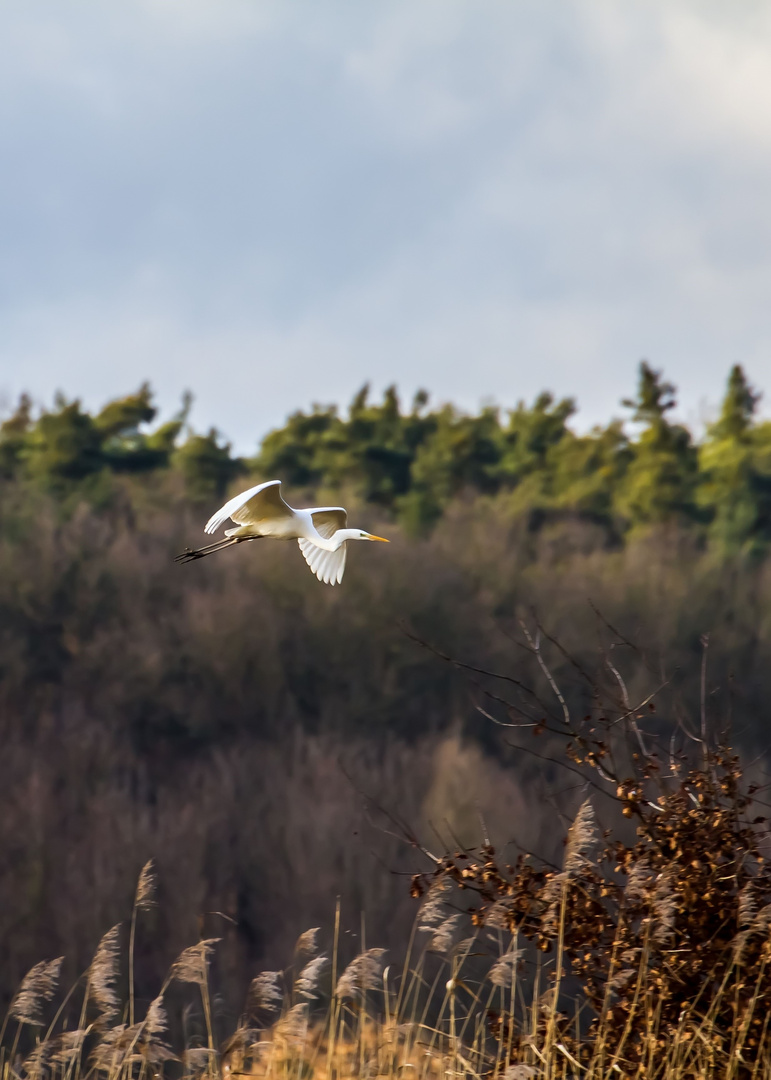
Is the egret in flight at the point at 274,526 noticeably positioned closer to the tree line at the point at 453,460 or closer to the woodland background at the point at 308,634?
the woodland background at the point at 308,634

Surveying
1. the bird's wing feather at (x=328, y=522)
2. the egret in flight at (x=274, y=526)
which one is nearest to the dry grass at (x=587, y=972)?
the egret in flight at (x=274, y=526)

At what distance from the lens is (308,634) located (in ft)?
88.6

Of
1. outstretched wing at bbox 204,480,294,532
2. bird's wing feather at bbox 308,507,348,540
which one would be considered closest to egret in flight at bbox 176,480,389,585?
outstretched wing at bbox 204,480,294,532

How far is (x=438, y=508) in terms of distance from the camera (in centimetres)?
3127

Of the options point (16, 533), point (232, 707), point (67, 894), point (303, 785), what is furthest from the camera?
point (16, 533)

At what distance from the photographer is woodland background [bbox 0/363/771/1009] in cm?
2023

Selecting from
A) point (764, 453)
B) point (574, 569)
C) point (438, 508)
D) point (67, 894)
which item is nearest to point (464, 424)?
point (438, 508)

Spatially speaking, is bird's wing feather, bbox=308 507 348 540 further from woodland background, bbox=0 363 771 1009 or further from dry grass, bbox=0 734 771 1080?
woodland background, bbox=0 363 771 1009

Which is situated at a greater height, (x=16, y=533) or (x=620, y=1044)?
(x=16, y=533)

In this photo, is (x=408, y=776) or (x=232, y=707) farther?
(x=232, y=707)

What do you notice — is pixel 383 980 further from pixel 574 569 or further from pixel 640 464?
pixel 640 464

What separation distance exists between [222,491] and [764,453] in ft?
40.3

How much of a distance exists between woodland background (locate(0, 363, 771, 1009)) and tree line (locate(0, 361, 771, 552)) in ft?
0.20

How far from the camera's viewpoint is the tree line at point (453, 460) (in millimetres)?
30328
